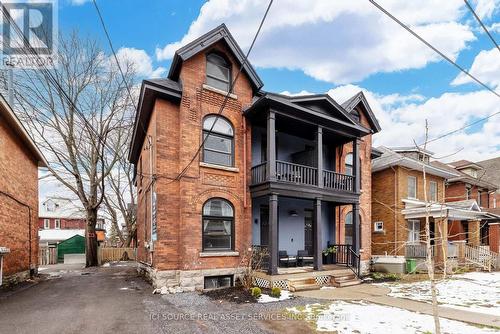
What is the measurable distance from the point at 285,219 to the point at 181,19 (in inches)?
366

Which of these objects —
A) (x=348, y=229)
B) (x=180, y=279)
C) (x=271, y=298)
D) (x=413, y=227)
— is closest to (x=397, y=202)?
(x=413, y=227)

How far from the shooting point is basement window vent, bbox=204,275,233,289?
11133 mm

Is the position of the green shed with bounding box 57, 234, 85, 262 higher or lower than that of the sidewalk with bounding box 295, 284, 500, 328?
lower

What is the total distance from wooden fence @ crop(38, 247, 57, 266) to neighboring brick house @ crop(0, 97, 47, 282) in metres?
9.73

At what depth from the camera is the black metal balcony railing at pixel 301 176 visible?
1205cm

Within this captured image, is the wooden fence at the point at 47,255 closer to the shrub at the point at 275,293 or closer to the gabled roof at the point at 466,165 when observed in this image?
the shrub at the point at 275,293

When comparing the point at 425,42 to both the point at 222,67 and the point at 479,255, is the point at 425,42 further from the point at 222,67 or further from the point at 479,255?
the point at 479,255

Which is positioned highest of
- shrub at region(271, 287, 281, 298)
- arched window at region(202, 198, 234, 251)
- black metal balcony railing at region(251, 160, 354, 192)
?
black metal balcony railing at region(251, 160, 354, 192)

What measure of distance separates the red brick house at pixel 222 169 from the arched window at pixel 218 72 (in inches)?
1.7

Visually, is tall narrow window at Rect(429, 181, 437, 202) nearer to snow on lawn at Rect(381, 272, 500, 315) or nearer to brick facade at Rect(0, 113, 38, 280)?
snow on lawn at Rect(381, 272, 500, 315)

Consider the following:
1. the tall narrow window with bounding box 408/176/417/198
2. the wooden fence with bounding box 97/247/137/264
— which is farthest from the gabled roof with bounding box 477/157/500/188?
the wooden fence with bounding box 97/247/137/264

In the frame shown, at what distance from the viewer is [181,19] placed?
29.1 feet

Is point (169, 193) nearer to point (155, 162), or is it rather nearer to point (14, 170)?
point (155, 162)

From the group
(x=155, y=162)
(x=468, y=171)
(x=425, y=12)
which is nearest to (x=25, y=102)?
(x=155, y=162)
